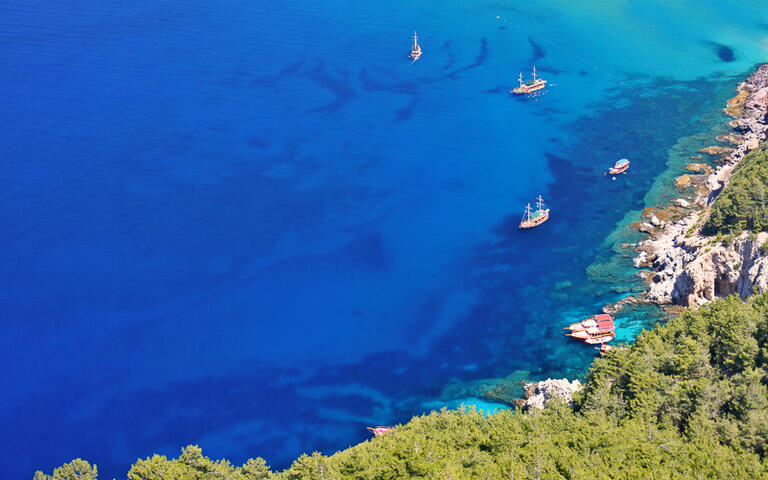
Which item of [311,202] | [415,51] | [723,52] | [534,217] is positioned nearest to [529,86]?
[415,51]

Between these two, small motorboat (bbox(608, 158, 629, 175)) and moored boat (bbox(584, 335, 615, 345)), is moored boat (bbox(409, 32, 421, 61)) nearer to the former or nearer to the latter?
small motorboat (bbox(608, 158, 629, 175))

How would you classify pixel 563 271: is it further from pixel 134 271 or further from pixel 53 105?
pixel 53 105

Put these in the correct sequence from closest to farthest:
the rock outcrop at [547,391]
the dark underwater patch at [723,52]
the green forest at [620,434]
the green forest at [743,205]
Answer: the green forest at [620,434] < the rock outcrop at [547,391] < the green forest at [743,205] < the dark underwater patch at [723,52]

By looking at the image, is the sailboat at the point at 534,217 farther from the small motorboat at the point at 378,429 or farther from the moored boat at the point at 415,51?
the moored boat at the point at 415,51

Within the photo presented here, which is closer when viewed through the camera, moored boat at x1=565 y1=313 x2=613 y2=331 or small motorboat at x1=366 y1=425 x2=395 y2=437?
small motorboat at x1=366 y1=425 x2=395 y2=437

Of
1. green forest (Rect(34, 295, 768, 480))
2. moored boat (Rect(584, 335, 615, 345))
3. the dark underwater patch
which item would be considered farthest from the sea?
green forest (Rect(34, 295, 768, 480))

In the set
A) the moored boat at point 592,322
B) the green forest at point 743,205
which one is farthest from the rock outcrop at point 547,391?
the green forest at point 743,205

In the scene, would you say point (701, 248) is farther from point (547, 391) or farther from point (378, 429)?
point (378, 429)

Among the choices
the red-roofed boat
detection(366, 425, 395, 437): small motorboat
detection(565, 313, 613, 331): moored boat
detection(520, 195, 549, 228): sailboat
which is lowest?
the red-roofed boat
